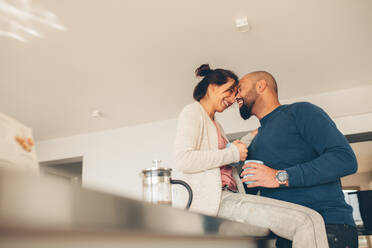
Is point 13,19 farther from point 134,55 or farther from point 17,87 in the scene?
point 17,87

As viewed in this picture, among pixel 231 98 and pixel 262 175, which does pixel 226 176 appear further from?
pixel 231 98

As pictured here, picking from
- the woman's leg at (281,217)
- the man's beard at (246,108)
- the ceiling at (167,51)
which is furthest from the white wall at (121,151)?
the woman's leg at (281,217)

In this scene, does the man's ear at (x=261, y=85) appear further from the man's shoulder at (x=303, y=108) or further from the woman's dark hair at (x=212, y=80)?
the man's shoulder at (x=303, y=108)

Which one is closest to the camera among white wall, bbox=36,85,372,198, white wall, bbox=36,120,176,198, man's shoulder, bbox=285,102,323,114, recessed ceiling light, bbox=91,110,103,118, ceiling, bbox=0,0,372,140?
man's shoulder, bbox=285,102,323,114

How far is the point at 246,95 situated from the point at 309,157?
421mm

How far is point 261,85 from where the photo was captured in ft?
4.77

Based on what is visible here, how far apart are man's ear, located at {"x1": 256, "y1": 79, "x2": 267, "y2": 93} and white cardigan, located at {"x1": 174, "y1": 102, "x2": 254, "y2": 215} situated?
0.39m

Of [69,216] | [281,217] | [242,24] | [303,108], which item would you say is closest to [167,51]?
[242,24]

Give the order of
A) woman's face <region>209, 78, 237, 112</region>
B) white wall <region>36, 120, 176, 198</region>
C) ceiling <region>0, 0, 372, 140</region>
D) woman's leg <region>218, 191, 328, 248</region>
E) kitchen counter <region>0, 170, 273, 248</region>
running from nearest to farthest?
1. kitchen counter <region>0, 170, 273, 248</region>
2. woman's leg <region>218, 191, 328, 248</region>
3. woman's face <region>209, 78, 237, 112</region>
4. ceiling <region>0, 0, 372, 140</region>
5. white wall <region>36, 120, 176, 198</region>

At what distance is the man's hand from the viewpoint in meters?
1.09

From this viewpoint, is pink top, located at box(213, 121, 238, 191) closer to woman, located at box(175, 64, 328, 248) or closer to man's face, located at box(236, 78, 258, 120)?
woman, located at box(175, 64, 328, 248)

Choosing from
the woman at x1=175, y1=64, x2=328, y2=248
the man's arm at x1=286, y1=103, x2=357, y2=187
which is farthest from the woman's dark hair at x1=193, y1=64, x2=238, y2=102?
the man's arm at x1=286, y1=103, x2=357, y2=187

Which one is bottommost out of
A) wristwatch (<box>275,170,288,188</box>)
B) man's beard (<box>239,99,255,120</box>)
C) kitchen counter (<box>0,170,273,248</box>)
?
kitchen counter (<box>0,170,273,248</box>)

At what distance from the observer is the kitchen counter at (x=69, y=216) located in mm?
228
